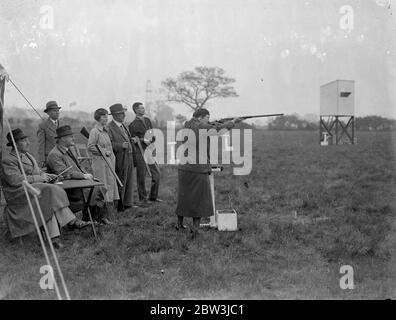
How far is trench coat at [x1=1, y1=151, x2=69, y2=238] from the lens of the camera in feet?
18.1

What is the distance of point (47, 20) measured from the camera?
6129mm

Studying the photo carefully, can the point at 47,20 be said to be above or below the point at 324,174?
above

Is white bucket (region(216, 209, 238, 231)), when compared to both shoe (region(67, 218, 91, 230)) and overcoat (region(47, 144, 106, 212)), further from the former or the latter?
shoe (region(67, 218, 91, 230))

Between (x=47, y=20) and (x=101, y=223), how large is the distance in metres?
3.12

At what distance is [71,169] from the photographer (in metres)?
6.30

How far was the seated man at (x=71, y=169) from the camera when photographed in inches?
244

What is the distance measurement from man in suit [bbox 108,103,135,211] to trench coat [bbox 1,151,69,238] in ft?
6.52

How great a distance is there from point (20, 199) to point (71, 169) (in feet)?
3.02

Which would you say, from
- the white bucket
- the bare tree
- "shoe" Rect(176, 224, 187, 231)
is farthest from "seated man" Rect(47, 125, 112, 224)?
the bare tree

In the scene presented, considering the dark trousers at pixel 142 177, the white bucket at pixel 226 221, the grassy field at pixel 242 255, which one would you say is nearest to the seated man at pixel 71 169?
the grassy field at pixel 242 255

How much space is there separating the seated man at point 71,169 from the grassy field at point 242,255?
0.41 metres

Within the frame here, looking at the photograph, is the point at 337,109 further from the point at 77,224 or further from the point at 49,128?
the point at 77,224
